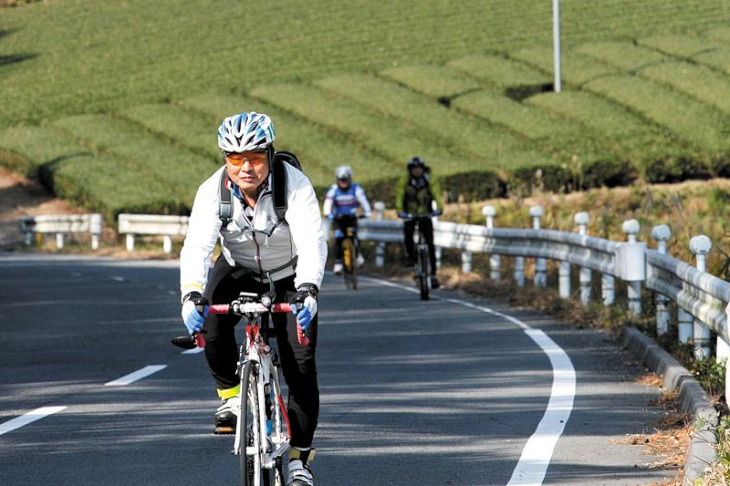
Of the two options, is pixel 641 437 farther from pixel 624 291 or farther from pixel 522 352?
pixel 624 291

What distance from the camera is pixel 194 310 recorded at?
6660 millimetres

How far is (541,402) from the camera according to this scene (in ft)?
35.1

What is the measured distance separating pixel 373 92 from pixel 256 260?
4939cm

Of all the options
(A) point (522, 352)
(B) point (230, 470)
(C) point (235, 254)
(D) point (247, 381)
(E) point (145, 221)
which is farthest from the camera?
(E) point (145, 221)

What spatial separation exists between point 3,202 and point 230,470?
1577 inches

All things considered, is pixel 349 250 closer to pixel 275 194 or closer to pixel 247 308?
pixel 275 194

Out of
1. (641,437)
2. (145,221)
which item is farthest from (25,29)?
(641,437)

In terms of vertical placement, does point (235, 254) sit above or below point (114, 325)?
above

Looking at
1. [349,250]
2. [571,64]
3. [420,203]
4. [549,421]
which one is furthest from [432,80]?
[549,421]

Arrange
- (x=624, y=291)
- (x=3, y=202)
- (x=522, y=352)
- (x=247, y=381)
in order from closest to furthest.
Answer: (x=247, y=381), (x=522, y=352), (x=624, y=291), (x=3, y=202)

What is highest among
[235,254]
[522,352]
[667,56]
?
[667,56]

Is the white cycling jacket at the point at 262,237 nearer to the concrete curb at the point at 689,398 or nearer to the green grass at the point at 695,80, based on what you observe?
the concrete curb at the point at 689,398

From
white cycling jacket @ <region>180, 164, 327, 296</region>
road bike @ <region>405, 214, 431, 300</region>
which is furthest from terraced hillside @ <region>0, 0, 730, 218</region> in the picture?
white cycling jacket @ <region>180, 164, 327, 296</region>

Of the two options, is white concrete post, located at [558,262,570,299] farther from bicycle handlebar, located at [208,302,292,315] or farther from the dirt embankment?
the dirt embankment
